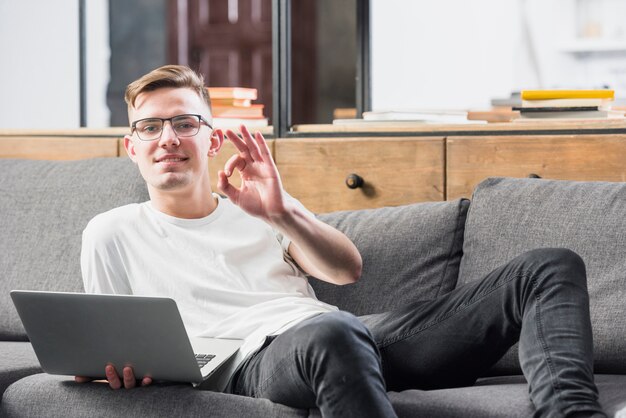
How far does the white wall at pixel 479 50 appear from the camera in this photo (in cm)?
477

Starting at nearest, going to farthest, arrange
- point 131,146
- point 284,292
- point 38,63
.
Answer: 1. point 284,292
2. point 131,146
3. point 38,63

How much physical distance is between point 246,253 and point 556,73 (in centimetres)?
353

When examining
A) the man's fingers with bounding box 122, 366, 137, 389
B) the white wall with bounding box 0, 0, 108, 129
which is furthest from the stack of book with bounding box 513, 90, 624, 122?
the white wall with bounding box 0, 0, 108, 129

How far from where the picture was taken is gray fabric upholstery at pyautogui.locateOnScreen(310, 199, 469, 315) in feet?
6.54

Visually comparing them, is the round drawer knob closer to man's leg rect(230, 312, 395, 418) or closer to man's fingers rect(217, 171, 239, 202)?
man's fingers rect(217, 171, 239, 202)

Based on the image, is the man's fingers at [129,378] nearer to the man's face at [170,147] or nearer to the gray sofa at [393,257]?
the gray sofa at [393,257]

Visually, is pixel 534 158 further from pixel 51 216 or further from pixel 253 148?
pixel 51 216

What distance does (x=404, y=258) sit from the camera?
202cm

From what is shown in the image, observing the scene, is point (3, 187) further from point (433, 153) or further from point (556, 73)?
point (556, 73)

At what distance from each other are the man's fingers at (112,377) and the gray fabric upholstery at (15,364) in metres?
0.31

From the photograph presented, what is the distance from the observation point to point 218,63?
5.53 meters

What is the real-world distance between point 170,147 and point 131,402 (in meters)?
0.53

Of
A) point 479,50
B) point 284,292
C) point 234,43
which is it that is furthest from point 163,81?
point 234,43

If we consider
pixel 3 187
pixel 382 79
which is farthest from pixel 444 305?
pixel 382 79
